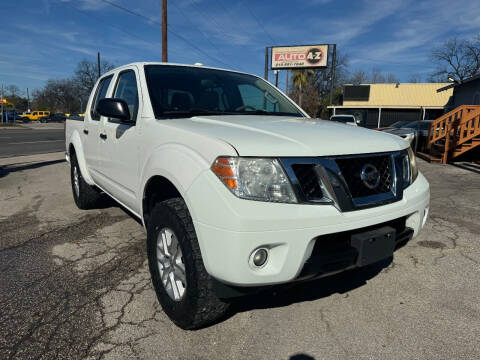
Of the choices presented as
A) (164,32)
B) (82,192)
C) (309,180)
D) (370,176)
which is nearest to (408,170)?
(370,176)

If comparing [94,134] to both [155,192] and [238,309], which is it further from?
[238,309]

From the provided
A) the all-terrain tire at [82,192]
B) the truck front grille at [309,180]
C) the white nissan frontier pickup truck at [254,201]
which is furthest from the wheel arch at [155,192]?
the all-terrain tire at [82,192]

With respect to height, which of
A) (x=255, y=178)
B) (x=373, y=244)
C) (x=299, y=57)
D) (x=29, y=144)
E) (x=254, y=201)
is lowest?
(x=29, y=144)

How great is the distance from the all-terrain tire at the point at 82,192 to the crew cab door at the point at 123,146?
1.19 m

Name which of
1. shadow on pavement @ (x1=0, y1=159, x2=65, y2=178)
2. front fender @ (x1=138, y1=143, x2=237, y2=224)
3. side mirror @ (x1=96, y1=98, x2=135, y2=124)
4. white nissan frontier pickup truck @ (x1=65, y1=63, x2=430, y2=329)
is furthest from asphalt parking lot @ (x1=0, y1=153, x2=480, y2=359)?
shadow on pavement @ (x1=0, y1=159, x2=65, y2=178)

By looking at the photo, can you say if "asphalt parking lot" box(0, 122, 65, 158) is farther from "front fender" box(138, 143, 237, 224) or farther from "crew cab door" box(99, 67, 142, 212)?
"front fender" box(138, 143, 237, 224)

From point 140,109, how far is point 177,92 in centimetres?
37

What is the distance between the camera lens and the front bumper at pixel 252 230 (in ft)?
5.54

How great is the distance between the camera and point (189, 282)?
1944mm

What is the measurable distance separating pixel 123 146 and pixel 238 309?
1.64 meters

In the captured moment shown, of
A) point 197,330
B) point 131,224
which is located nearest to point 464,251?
point 197,330

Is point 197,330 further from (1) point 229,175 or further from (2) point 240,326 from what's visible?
(1) point 229,175

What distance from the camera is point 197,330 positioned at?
220 centimetres

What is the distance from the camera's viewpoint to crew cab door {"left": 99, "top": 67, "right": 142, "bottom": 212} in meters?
2.79
